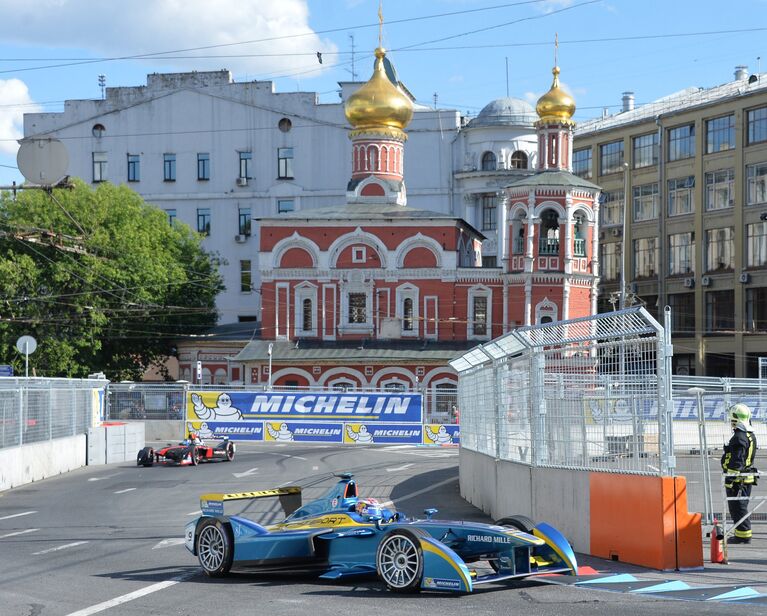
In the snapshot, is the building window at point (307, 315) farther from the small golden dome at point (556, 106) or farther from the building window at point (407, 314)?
the small golden dome at point (556, 106)

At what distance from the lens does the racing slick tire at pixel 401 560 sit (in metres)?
12.3

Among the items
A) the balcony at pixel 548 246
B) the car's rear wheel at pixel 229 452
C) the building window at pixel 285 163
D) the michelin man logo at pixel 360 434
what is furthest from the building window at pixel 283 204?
the car's rear wheel at pixel 229 452

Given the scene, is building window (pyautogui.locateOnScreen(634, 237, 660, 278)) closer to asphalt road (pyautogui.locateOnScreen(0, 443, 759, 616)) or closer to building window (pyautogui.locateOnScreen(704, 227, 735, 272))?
building window (pyautogui.locateOnScreen(704, 227, 735, 272))

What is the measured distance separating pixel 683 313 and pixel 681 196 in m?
7.14

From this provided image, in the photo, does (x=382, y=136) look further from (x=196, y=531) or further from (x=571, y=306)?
(x=196, y=531)

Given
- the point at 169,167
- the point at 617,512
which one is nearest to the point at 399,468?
the point at 617,512

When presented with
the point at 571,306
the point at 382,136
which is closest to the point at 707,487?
the point at 571,306

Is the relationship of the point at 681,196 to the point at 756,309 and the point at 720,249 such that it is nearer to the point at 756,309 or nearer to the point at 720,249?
the point at 720,249

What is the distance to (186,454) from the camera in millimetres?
34844

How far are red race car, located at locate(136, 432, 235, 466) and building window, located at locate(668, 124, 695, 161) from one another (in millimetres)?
47466

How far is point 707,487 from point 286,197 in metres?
71.6

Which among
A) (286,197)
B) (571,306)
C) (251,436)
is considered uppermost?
(286,197)

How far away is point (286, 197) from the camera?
85.9 meters

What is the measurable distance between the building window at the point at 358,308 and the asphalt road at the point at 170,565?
3617 cm
